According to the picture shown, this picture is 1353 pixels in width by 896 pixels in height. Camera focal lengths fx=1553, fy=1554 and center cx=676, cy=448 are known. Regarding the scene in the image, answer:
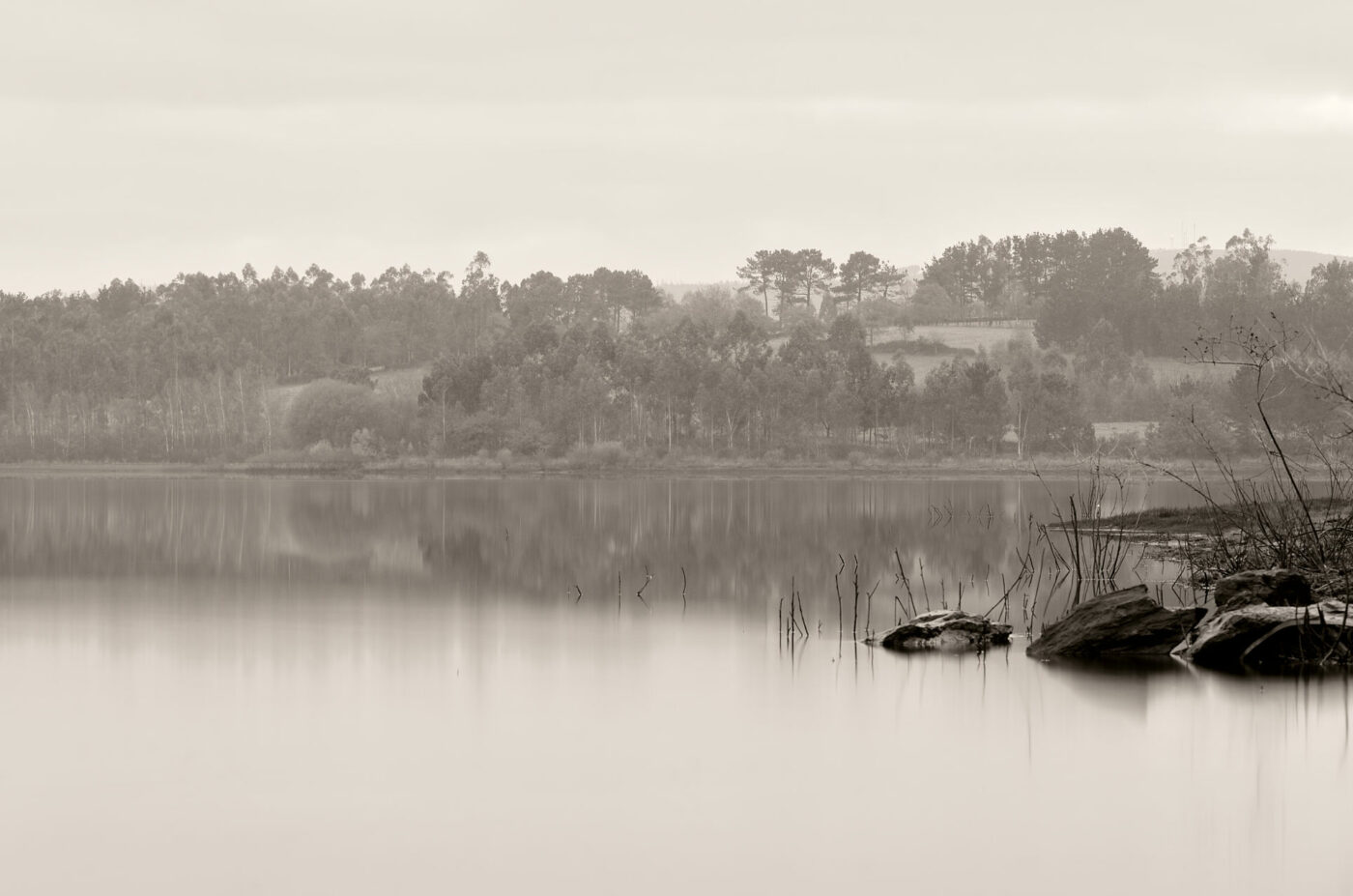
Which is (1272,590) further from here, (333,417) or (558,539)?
(333,417)

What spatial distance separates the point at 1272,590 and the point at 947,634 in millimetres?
4608

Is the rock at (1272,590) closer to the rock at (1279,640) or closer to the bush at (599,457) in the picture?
the rock at (1279,640)

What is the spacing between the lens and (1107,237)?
563ft

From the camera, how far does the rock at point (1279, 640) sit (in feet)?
68.5

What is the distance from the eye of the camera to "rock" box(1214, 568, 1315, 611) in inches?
862

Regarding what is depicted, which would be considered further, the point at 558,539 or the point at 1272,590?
the point at 558,539

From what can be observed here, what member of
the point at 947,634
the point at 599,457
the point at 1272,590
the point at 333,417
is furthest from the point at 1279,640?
the point at 333,417

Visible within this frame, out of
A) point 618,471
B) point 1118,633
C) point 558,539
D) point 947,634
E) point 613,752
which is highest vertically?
point 618,471

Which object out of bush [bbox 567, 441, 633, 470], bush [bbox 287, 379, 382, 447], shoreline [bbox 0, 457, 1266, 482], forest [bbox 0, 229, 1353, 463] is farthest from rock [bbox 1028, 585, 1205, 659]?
bush [bbox 287, 379, 382, 447]

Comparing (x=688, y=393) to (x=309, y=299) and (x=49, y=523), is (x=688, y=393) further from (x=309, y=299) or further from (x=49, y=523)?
(x=309, y=299)

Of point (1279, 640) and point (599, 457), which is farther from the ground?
point (599, 457)

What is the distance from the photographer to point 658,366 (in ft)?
384

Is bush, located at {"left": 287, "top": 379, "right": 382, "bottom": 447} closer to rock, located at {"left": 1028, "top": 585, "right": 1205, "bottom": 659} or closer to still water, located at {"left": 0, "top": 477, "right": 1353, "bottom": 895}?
A: still water, located at {"left": 0, "top": 477, "right": 1353, "bottom": 895}

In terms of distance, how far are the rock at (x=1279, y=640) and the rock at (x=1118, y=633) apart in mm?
866
